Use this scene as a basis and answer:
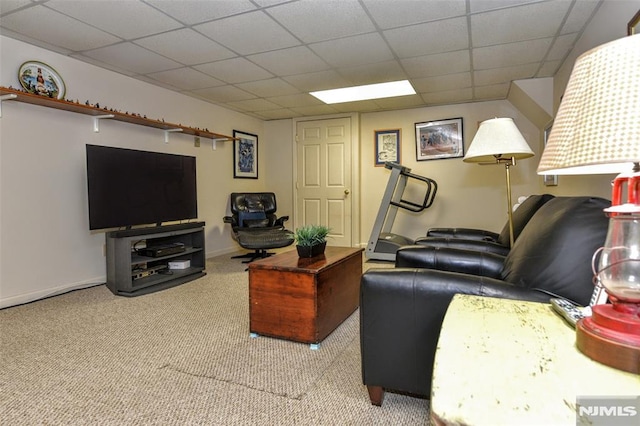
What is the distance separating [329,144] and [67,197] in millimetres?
3718

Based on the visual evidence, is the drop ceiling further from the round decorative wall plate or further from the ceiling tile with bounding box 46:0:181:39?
the round decorative wall plate

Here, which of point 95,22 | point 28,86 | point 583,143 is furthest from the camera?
point 28,86

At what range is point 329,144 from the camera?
5793 millimetres

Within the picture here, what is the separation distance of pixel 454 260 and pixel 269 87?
Answer: 3.18m

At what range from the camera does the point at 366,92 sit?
4.62 m

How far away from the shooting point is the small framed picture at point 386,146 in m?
5.47

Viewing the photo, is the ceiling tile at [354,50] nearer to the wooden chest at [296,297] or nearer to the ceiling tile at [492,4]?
the ceiling tile at [492,4]

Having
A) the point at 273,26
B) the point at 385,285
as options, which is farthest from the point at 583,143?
the point at 273,26

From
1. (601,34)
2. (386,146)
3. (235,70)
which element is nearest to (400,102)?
(386,146)

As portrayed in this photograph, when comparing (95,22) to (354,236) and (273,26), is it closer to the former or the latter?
(273,26)

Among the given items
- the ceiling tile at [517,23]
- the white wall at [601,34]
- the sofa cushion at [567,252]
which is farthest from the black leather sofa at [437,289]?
the ceiling tile at [517,23]

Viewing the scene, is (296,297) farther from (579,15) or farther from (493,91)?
(493,91)

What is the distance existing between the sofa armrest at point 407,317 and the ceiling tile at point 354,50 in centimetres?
229

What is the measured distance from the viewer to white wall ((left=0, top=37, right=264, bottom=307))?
2904 mm
